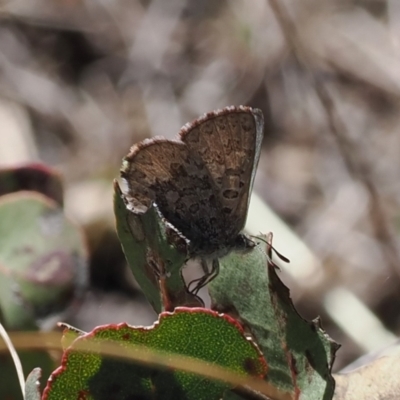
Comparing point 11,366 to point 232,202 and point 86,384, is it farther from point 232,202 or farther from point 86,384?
point 232,202

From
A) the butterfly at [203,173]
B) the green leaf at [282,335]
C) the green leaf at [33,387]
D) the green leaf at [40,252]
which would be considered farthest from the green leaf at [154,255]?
the green leaf at [40,252]

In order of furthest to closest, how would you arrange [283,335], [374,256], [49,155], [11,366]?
[49,155], [374,256], [11,366], [283,335]

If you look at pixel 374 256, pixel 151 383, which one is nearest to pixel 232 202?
pixel 151 383

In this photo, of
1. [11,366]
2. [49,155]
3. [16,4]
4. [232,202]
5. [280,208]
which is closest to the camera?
[11,366]

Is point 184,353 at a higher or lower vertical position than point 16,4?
lower

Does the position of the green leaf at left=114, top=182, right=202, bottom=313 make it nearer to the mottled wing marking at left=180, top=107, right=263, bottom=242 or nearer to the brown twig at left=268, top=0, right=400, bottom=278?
the mottled wing marking at left=180, top=107, right=263, bottom=242

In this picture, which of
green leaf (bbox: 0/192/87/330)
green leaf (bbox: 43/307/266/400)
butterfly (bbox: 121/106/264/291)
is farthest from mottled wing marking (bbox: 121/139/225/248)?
green leaf (bbox: 43/307/266/400)
